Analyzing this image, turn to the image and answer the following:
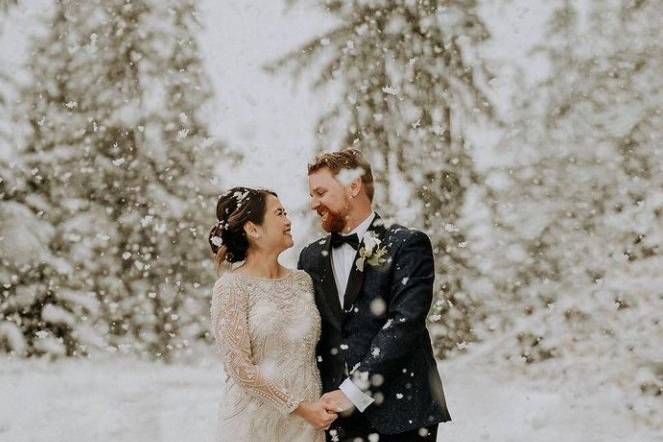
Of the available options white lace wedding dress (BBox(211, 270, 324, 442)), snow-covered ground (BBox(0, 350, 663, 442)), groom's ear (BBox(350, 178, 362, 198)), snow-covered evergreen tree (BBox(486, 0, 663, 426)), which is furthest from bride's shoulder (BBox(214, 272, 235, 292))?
snow-covered evergreen tree (BBox(486, 0, 663, 426))

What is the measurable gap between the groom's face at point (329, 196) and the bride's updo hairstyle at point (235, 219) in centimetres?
30

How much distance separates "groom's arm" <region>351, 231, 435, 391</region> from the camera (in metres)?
3.32

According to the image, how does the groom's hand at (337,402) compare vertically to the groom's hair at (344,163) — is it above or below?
below

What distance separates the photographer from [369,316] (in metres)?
3.47

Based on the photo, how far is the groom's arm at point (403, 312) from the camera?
332 centimetres

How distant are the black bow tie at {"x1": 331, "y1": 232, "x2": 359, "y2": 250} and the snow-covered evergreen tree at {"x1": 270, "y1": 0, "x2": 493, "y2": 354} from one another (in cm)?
584

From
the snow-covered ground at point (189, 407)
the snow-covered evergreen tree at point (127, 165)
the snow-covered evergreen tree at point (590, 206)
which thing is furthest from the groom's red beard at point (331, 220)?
the snow-covered evergreen tree at point (127, 165)

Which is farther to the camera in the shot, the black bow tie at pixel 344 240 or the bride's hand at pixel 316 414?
the black bow tie at pixel 344 240

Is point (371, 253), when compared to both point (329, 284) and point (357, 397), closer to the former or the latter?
point (329, 284)

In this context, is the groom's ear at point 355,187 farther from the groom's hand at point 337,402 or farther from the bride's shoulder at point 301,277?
the groom's hand at point 337,402

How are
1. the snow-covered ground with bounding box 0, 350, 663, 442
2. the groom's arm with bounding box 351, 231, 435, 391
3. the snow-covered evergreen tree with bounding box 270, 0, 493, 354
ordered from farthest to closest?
the snow-covered evergreen tree with bounding box 270, 0, 493, 354 → the snow-covered ground with bounding box 0, 350, 663, 442 → the groom's arm with bounding box 351, 231, 435, 391

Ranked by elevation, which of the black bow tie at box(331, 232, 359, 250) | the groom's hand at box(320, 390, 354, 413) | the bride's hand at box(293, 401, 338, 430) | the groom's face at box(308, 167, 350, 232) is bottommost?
the bride's hand at box(293, 401, 338, 430)

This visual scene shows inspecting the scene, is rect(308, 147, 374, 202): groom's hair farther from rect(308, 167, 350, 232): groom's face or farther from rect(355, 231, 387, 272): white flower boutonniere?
rect(355, 231, 387, 272): white flower boutonniere

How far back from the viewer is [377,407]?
3381mm
